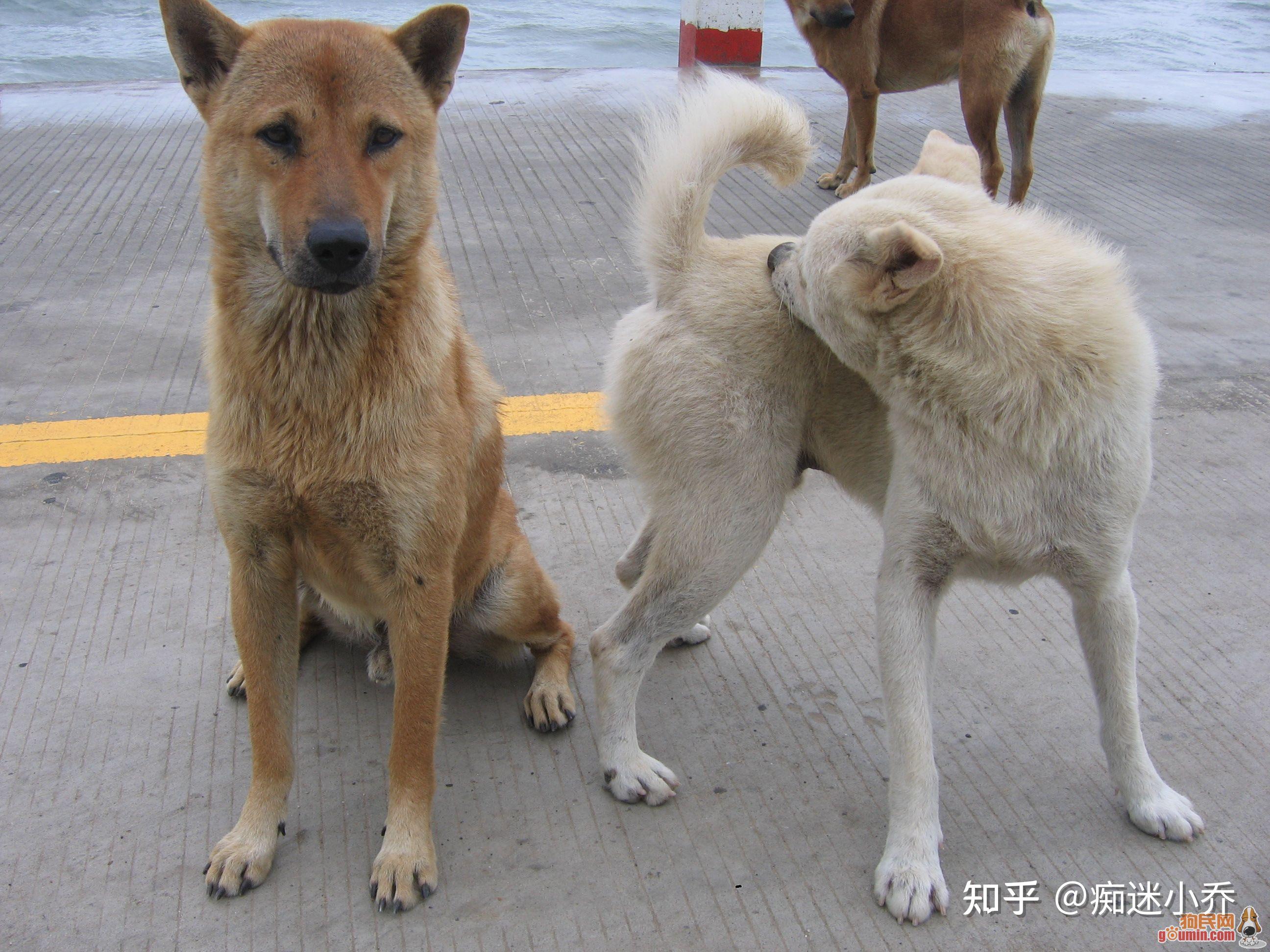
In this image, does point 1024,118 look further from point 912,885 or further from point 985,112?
point 912,885

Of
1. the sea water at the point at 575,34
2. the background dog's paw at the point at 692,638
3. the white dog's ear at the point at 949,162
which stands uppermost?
the white dog's ear at the point at 949,162

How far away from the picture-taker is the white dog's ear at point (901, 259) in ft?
6.66

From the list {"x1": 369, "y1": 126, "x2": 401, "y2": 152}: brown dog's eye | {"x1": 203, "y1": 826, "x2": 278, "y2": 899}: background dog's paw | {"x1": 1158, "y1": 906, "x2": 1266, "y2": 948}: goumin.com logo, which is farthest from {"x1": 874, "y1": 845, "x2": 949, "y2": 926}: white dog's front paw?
{"x1": 369, "y1": 126, "x2": 401, "y2": 152}: brown dog's eye

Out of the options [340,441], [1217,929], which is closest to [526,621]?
[340,441]

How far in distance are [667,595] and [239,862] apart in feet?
3.38

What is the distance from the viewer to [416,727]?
2143mm

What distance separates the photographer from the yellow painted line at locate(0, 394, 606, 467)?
139 inches

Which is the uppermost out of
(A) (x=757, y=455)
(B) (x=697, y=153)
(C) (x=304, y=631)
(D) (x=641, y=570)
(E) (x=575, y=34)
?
(B) (x=697, y=153)

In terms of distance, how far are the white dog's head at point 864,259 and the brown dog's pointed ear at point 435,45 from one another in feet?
2.74

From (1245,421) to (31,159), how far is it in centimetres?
663

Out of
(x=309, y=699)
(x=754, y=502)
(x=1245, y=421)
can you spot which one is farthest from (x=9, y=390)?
(x=1245, y=421)

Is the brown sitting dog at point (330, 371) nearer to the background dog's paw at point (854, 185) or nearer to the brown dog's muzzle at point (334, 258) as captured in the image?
the brown dog's muzzle at point (334, 258)

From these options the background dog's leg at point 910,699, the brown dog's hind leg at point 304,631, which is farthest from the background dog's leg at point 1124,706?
the brown dog's hind leg at point 304,631

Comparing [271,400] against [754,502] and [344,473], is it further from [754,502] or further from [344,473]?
[754,502]
